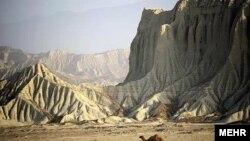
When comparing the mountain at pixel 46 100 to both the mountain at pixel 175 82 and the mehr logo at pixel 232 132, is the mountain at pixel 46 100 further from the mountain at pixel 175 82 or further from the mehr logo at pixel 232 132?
the mehr logo at pixel 232 132

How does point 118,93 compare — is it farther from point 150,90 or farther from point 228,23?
point 228,23

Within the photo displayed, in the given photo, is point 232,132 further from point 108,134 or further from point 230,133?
point 108,134

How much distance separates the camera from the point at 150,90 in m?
65.2

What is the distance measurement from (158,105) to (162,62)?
10036mm

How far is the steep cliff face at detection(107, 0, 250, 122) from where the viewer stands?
5694 centimetres

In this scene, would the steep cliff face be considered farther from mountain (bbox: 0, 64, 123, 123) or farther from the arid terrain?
the arid terrain

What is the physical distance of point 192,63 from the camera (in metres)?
66.6

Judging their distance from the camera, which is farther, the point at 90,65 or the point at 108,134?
the point at 90,65

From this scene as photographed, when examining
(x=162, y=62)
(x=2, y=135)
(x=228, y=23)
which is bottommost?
(x=2, y=135)

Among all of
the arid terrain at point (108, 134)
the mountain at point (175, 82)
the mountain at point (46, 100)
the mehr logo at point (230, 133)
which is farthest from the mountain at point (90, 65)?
the mehr logo at point (230, 133)

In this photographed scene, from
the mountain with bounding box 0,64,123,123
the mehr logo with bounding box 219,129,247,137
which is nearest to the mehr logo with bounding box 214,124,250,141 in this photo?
the mehr logo with bounding box 219,129,247,137

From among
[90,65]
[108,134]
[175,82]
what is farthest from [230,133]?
[90,65]

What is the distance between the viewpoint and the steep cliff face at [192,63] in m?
56.9

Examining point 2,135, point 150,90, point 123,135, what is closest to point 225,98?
point 150,90
